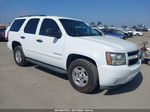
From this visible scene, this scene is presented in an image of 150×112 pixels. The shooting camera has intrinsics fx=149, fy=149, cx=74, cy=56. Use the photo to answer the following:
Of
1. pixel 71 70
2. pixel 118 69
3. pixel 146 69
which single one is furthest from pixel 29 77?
pixel 146 69

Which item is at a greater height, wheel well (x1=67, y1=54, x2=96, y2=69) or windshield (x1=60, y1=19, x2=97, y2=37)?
windshield (x1=60, y1=19, x2=97, y2=37)

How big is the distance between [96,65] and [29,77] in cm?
251

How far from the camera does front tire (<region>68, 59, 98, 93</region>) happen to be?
350 centimetres

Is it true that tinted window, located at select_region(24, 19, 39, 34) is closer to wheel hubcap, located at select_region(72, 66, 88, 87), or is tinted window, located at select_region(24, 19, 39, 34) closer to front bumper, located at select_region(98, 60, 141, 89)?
wheel hubcap, located at select_region(72, 66, 88, 87)

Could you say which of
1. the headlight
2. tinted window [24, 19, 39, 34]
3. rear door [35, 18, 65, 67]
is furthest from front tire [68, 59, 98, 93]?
tinted window [24, 19, 39, 34]

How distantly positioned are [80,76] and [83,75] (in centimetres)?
10

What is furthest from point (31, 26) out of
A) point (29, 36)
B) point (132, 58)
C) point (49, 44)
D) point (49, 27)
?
point (132, 58)

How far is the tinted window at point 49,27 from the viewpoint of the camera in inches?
162

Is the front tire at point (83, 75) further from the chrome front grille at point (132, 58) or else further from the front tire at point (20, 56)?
the front tire at point (20, 56)

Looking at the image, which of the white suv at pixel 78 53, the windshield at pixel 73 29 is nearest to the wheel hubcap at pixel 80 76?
the white suv at pixel 78 53

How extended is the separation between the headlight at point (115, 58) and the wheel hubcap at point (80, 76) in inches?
27.8

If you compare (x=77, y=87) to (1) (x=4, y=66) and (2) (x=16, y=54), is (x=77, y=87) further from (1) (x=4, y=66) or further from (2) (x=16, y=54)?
(1) (x=4, y=66)

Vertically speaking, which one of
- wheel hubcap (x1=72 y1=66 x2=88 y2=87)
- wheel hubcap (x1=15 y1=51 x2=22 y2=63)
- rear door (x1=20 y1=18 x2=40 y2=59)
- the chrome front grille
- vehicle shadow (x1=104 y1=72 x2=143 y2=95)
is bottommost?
vehicle shadow (x1=104 y1=72 x2=143 y2=95)

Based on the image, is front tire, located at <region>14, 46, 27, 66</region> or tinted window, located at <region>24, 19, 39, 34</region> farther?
front tire, located at <region>14, 46, 27, 66</region>
